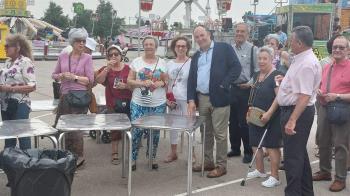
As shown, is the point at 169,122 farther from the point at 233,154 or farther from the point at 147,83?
the point at 233,154

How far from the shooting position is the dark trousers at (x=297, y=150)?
4.73 metres

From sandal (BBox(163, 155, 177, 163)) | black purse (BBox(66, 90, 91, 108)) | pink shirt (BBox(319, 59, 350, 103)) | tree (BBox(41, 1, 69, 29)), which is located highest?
tree (BBox(41, 1, 69, 29))

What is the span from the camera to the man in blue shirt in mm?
5766

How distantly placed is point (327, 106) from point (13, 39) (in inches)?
141

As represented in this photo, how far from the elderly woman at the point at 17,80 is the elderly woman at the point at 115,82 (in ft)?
3.52

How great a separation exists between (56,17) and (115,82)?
5782 centimetres

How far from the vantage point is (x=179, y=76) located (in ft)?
20.8

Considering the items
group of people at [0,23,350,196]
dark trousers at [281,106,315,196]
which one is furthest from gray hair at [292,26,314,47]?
dark trousers at [281,106,315,196]

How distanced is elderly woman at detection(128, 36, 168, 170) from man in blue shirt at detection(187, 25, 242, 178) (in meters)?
0.37

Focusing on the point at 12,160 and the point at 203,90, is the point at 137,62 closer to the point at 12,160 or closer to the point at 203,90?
the point at 203,90

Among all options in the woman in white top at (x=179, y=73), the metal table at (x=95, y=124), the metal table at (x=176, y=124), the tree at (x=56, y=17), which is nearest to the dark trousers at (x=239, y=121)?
the woman in white top at (x=179, y=73)

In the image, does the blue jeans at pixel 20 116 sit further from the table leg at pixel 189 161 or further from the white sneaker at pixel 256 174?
the white sneaker at pixel 256 174

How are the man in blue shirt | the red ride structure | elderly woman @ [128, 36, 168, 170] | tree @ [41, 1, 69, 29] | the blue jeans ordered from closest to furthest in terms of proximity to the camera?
the blue jeans → the man in blue shirt → elderly woman @ [128, 36, 168, 170] → the red ride structure → tree @ [41, 1, 69, 29]

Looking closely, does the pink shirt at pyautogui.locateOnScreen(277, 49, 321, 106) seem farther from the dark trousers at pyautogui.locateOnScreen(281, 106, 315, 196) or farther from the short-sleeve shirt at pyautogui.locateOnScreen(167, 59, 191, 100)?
the short-sleeve shirt at pyautogui.locateOnScreen(167, 59, 191, 100)
